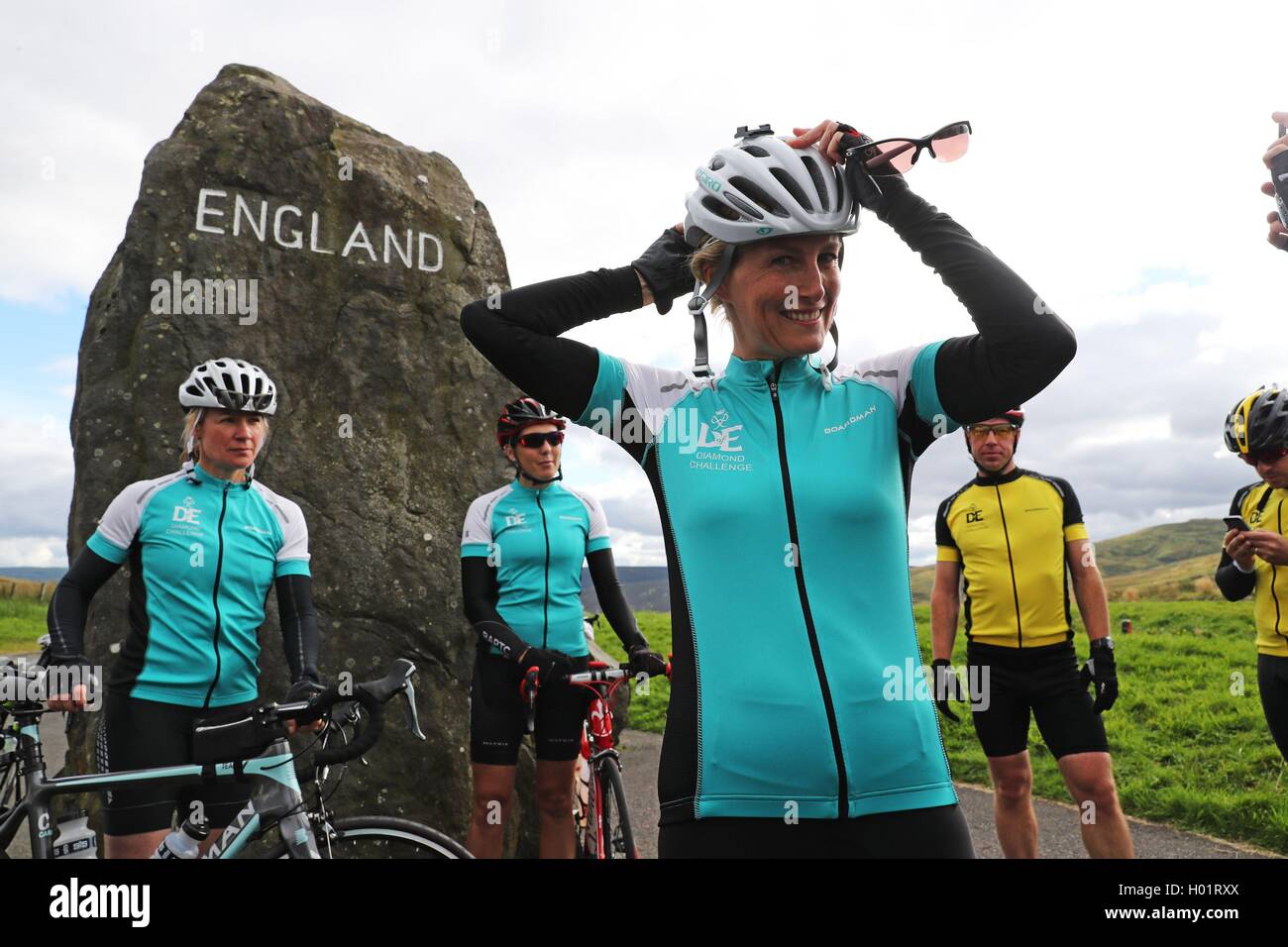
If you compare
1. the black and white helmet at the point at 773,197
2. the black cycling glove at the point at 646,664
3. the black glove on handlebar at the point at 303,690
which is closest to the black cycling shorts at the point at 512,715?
the black cycling glove at the point at 646,664

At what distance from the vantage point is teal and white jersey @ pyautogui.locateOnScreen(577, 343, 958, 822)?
6.18 ft

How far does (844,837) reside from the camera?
1845 mm

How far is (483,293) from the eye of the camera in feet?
23.5

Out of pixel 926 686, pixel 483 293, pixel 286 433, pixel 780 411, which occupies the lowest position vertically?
pixel 926 686

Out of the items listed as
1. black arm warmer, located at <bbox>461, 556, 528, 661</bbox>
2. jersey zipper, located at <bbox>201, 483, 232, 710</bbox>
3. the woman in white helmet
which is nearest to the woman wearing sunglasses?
the woman in white helmet

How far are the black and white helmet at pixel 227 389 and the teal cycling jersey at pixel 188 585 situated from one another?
13.7 inches

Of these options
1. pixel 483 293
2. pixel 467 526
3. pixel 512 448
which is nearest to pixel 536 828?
pixel 467 526

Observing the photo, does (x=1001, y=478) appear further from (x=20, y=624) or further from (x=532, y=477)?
(x=20, y=624)

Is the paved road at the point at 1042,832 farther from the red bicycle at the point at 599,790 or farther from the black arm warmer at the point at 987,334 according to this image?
the black arm warmer at the point at 987,334

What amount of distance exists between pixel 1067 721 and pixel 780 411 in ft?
12.4

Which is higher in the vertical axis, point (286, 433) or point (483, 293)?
point (483, 293)

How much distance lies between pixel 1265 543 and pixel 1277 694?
2.73ft
